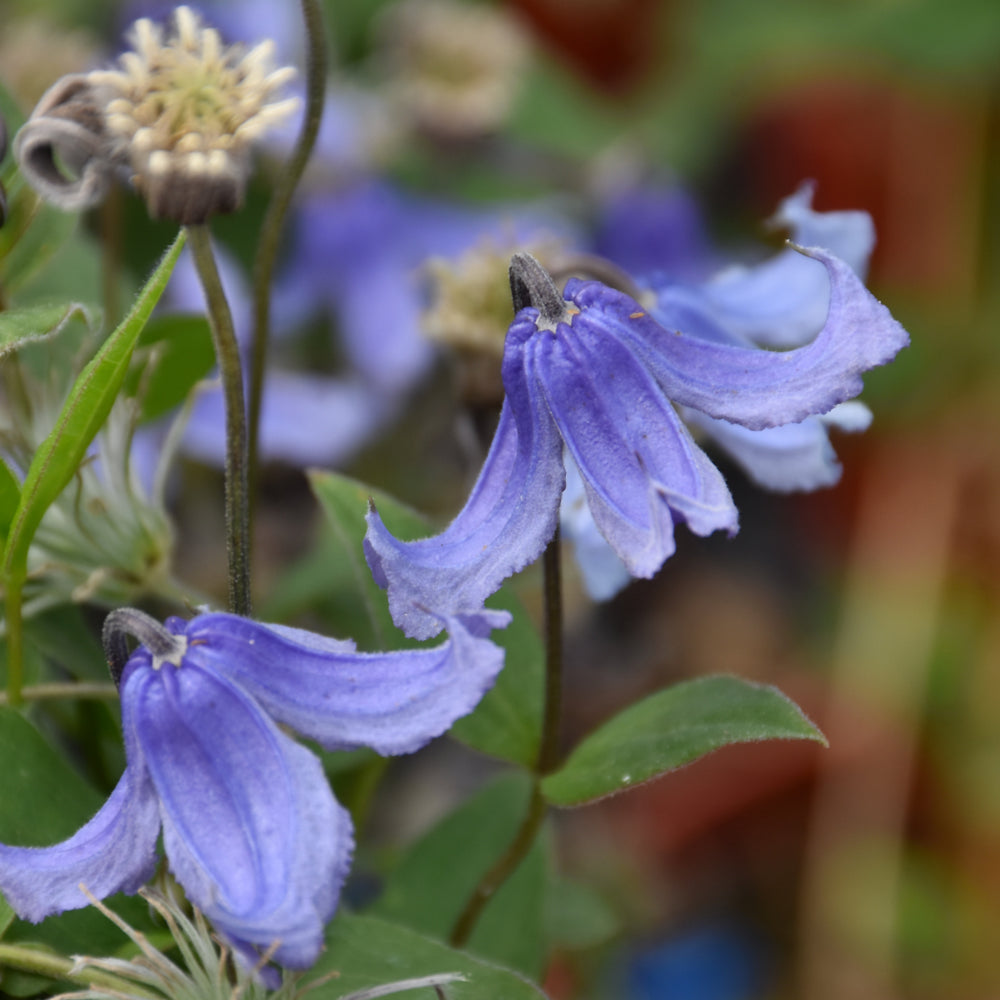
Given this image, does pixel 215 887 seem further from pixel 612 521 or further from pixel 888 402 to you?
pixel 888 402

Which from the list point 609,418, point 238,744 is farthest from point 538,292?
point 238,744

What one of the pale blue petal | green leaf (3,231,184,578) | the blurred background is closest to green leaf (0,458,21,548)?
green leaf (3,231,184,578)

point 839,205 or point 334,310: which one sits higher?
point 839,205

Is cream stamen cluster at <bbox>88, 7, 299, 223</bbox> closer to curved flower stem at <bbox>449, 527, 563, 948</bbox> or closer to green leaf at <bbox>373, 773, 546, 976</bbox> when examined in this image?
curved flower stem at <bbox>449, 527, 563, 948</bbox>

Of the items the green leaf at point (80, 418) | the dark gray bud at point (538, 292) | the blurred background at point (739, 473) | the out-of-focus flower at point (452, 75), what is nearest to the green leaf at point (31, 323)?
the green leaf at point (80, 418)

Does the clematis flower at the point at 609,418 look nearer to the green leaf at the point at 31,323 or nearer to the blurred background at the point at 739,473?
the green leaf at the point at 31,323

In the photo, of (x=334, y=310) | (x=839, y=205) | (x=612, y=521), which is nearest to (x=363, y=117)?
(x=334, y=310)
